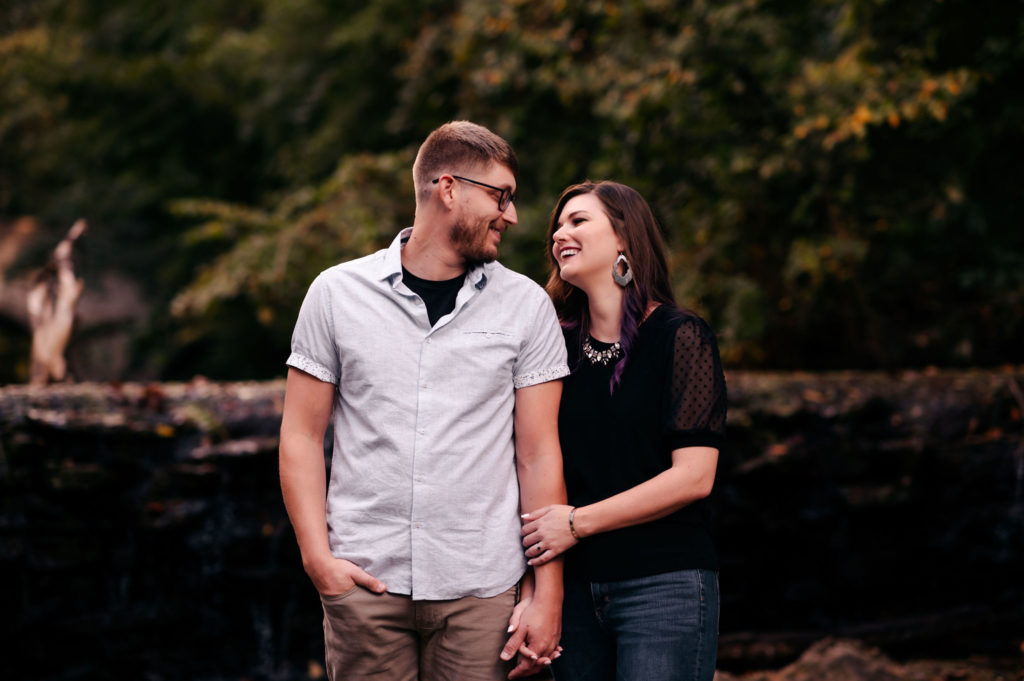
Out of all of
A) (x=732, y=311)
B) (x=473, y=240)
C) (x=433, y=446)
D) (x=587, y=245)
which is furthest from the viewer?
(x=732, y=311)

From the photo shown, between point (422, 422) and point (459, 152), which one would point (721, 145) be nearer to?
point (459, 152)

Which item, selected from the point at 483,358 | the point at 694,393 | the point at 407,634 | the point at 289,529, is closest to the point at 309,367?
the point at 483,358

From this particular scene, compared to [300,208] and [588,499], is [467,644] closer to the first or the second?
[588,499]

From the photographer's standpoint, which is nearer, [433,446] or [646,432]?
[433,446]

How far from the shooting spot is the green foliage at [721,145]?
5.73 m

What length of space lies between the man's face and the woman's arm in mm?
641

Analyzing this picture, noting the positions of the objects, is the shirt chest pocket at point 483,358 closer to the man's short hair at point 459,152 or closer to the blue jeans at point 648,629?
the man's short hair at point 459,152

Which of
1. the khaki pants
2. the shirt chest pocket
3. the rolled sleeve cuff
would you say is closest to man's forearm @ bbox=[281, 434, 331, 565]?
the khaki pants

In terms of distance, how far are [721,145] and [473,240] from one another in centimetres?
516

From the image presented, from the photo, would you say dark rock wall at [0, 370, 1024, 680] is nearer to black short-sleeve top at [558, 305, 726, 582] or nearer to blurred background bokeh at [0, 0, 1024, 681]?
blurred background bokeh at [0, 0, 1024, 681]

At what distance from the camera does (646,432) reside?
2.21 metres

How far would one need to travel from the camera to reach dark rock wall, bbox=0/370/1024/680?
5.05m

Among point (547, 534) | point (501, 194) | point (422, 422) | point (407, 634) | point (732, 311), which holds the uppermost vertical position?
point (732, 311)

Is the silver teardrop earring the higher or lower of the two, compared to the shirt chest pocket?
higher
